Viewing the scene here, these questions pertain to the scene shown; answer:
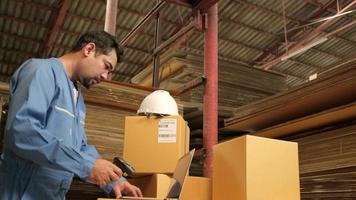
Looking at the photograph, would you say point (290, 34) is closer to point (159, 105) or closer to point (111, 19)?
point (111, 19)

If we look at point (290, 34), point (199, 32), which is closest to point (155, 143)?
point (199, 32)

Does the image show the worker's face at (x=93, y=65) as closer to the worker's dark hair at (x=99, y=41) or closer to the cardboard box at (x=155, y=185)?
the worker's dark hair at (x=99, y=41)

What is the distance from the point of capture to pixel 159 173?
9.07ft

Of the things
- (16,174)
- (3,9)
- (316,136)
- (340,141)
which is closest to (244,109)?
(316,136)

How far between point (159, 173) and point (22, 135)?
3.81 feet

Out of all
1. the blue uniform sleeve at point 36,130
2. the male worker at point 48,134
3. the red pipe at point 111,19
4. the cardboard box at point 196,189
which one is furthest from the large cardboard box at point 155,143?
the red pipe at point 111,19

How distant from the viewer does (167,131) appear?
2.84 m

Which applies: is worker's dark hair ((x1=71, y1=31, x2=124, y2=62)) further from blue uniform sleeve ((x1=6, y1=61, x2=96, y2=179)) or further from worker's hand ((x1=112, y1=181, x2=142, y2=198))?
worker's hand ((x1=112, y1=181, x2=142, y2=198))

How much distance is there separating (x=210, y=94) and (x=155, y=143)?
78 centimetres

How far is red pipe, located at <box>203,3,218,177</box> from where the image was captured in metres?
3.33

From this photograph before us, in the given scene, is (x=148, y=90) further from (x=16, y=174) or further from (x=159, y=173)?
(x=16, y=174)

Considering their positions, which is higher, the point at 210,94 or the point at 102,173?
the point at 210,94

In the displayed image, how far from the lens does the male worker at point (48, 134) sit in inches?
71.5

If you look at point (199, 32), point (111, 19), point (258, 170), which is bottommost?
→ point (258, 170)
